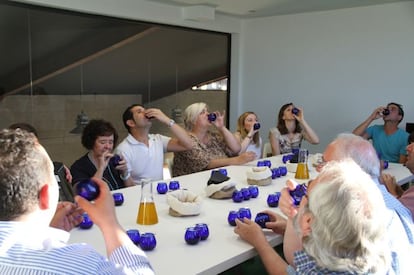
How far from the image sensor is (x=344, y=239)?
3.46 feet

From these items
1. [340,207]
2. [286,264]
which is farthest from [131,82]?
[340,207]

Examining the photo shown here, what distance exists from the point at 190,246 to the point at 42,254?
780 mm

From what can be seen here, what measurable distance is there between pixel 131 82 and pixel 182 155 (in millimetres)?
1670

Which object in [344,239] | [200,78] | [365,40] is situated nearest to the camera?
[344,239]

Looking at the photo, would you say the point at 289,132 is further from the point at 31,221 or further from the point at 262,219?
the point at 31,221

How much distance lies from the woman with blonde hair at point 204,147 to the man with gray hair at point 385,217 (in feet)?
4.50

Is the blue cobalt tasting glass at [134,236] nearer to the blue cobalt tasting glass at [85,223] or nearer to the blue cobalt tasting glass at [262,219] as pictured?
the blue cobalt tasting glass at [85,223]

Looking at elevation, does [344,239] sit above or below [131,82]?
below

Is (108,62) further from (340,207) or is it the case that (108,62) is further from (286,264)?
(340,207)

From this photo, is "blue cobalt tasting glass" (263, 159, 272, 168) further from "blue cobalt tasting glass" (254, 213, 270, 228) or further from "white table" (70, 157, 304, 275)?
"blue cobalt tasting glass" (254, 213, 270, 228)

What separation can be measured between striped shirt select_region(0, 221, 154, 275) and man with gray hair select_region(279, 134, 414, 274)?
2.40 feet

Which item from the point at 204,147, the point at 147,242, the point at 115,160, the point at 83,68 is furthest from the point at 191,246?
the point at 83,68

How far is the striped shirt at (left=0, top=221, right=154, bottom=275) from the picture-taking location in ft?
2.82

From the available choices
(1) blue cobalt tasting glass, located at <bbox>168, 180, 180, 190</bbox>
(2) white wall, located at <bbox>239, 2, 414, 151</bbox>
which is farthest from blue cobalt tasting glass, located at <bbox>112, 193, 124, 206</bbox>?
(2) white wall, located at <bbox>239, 2, 414, 151</bbox>
